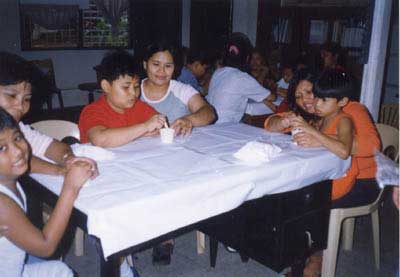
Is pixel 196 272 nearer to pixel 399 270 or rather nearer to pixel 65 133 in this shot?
pixel 65 133

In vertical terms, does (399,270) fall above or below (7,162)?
below

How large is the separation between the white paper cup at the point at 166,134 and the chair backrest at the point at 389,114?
10.1ft

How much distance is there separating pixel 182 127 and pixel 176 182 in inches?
28.8

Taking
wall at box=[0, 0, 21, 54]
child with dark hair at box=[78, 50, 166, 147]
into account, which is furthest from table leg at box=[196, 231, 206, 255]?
wall at box=[0, 0, 21, 54]

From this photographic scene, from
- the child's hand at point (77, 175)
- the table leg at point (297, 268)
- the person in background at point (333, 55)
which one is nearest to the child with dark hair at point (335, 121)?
the table leg at point (297, 268)

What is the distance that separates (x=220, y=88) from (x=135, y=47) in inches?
196

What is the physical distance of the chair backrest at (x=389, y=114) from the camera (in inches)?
170

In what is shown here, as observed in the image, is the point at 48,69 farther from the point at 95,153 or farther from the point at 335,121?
the point at 335,121

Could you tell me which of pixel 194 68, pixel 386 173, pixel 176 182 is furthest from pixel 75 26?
pixel 386 173

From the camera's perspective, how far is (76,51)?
7.44 meters

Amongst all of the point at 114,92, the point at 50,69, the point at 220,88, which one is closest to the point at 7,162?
the point at 114,92

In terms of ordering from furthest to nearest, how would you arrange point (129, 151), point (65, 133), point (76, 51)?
point (76, 51) < point (65, 133) < point (129, 151)

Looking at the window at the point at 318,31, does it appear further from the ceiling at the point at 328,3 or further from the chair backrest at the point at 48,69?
the chair backrest at the point at 48,69

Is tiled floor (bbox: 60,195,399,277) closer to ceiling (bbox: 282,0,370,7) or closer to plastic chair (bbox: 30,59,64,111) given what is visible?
ceiling (bbox: 282,0,370,7)
